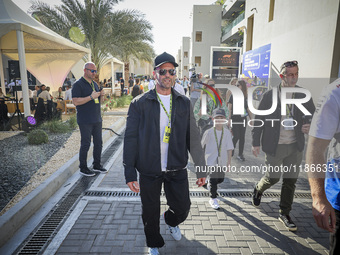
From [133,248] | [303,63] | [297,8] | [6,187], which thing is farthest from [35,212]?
[297,8]

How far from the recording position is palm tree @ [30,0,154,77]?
16.6 meters

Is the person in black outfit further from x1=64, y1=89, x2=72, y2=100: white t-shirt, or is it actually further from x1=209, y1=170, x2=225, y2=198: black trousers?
x1=64, y1=89, x2=72, y2=100: white t-shirt

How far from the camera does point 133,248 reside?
2.98m

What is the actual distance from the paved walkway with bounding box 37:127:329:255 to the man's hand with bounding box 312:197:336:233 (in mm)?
1469

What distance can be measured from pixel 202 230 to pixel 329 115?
7.62 feet

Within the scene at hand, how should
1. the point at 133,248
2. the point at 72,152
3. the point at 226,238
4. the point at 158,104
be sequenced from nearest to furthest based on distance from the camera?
the point at 158,104 < the point at 133,248 < the point at 226,238 < the point at 72,152

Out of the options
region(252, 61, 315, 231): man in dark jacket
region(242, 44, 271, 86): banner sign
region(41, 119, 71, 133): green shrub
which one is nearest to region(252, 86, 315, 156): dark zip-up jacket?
region(252, 61, 315, 231): man in dark jacket

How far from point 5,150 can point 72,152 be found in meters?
1.81

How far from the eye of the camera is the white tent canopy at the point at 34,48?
839cm

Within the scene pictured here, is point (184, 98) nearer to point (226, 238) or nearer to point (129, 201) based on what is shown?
point (226, 238)

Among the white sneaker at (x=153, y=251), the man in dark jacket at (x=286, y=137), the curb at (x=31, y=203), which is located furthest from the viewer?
the man in dark jacket at (x=286, y=137)

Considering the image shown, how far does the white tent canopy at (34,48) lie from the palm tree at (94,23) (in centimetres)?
220

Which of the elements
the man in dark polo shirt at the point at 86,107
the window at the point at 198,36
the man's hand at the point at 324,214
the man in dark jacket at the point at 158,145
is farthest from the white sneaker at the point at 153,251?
the window at the point at 198,36

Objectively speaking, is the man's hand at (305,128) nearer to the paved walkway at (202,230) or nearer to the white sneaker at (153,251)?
the paved walkway at (202,230)
